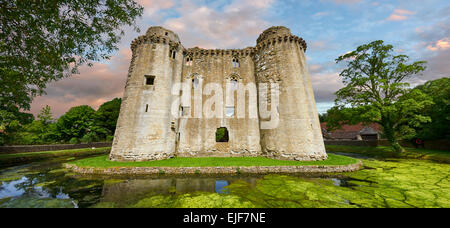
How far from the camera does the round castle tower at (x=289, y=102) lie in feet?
44.4

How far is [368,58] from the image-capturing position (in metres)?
18.1

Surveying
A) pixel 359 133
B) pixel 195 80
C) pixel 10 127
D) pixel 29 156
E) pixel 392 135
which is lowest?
pixel 29 156

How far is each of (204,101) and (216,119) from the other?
2.55 metres

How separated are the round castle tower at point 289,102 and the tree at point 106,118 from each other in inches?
1466

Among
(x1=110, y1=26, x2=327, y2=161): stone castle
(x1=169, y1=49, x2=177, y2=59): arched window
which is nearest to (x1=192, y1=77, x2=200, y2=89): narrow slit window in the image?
(x1=110, y1=26, x2=327, y2=161): stone castle

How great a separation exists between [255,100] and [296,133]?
19.0 feet

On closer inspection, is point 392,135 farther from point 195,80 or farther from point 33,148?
point 33,148

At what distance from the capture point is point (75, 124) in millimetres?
32594

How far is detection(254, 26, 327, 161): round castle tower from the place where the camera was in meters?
13.5

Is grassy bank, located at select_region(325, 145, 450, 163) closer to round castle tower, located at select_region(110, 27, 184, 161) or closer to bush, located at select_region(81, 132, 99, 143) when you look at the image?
round castle tower, located at select_region(110, 27, 184, 161)

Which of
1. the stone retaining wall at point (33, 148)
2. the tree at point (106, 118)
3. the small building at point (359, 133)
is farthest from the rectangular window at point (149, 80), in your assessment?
the small building at point (359, 133)

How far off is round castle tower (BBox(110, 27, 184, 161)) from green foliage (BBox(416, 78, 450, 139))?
2925 centimetres

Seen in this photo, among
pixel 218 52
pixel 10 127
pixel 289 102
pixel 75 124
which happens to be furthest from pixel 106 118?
pixel 289 102
